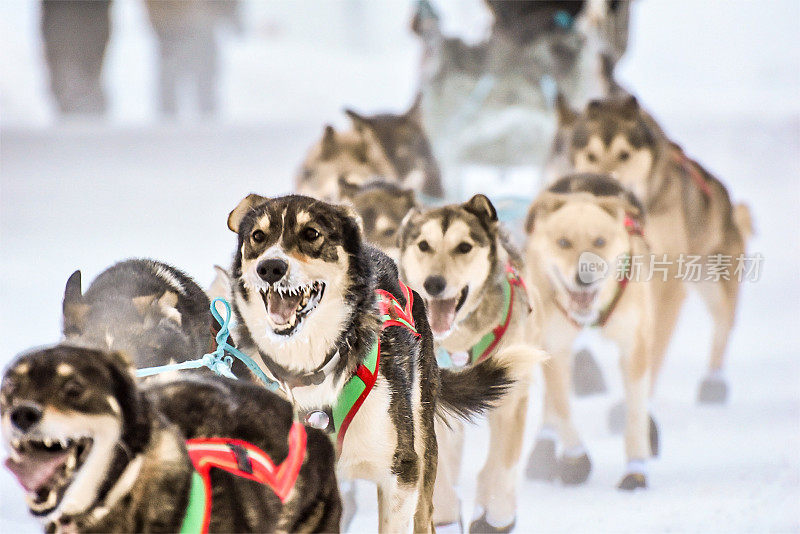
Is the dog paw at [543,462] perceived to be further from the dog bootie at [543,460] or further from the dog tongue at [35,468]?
the dog tongue at [35,468]

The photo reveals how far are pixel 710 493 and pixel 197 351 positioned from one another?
1.44m

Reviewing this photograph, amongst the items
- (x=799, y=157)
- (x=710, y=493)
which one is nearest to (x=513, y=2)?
(x=710, y=493)

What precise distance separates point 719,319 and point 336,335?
2493 mm

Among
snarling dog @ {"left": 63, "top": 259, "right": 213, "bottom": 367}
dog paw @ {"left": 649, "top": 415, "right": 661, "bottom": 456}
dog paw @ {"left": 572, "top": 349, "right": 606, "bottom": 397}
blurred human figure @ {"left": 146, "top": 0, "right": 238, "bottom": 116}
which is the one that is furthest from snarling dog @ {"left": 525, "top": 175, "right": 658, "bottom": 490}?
blurred human figure @ {"left": 146, "top": 0, "right": 238, "bottom": 116}

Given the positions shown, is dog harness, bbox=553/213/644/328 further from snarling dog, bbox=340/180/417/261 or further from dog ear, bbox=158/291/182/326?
dog ear, bbox=158/291/182/326

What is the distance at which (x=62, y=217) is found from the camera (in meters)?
4.09

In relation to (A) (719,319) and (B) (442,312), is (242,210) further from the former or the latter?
(A) (719,319)

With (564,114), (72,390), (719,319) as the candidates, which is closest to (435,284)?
(72,390)

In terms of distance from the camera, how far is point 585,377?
3.16 metres

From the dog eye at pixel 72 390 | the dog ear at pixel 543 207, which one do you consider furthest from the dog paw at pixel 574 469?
the dog eye at pixel 72 390

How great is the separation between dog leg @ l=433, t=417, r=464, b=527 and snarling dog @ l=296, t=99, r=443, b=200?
1021 mm

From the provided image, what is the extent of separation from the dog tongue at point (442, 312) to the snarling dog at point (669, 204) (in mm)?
1013

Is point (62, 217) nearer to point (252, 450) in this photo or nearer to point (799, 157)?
point (252, 450)

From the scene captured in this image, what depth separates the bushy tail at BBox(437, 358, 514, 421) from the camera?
60.0 inches
